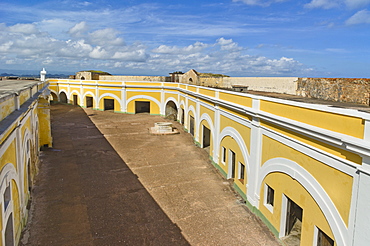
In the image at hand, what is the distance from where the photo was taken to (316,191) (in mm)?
7332

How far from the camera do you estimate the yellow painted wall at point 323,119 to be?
6.04 meters

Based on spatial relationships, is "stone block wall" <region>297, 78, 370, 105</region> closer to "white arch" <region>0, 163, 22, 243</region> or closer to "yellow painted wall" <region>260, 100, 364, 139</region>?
"yellow painted wall" <region>260, 100, 364, 139</region>

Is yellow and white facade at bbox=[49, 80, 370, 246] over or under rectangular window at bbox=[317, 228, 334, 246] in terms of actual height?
over

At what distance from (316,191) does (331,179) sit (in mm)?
694

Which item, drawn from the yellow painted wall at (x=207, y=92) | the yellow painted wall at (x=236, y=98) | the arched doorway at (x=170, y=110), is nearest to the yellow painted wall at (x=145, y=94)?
the arched doorway at (x=170, y=110)

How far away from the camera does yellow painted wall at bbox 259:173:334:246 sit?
7.30 metres

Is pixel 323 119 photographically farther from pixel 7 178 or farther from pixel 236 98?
pixel 7 178

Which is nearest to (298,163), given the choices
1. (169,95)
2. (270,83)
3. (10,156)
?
(10,156)

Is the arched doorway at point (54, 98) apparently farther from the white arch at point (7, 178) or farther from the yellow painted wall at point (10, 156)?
the white arch at point (7, 178)

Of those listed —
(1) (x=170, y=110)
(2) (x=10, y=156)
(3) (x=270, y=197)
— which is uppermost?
(2) (x=10, y=156)

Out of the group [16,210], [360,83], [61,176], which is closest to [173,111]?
[61,176]

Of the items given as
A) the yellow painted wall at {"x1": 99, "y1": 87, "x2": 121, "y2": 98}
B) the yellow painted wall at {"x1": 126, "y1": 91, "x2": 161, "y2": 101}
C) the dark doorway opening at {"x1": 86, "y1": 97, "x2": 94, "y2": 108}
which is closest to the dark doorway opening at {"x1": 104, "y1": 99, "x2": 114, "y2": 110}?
the yellow painted wall at {"x1": 99, "y1": 87, "x2": 121, "y2": 98}

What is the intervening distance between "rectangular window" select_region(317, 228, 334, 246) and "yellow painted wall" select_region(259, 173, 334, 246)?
0.18 m

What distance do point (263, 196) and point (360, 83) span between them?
6.49 metres
